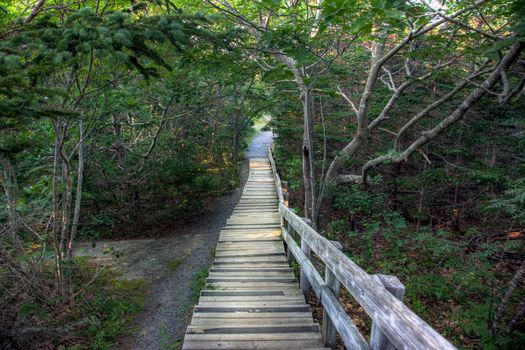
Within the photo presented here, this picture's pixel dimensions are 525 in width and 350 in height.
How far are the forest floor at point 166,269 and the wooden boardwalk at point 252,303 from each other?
1.03 m

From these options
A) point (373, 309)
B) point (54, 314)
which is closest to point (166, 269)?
point (54, 314)

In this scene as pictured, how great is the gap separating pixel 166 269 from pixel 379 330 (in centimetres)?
676

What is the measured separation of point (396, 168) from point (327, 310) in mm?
9665

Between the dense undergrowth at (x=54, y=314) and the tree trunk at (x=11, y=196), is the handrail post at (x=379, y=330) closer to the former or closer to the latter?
the dense undergrowth at (x=54, y=314)

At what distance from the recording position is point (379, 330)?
6.66ft

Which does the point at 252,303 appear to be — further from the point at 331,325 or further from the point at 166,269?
the point at 166,269

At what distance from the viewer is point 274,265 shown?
18.7 feet

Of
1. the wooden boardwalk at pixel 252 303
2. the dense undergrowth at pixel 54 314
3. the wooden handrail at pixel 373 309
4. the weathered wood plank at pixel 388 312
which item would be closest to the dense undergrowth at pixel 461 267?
the wooden boardwalk at pixel 252 303

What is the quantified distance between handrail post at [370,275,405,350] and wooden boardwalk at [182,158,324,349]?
46.7 inches

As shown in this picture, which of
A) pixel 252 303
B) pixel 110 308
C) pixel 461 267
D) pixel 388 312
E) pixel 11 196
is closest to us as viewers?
pixel 388 312

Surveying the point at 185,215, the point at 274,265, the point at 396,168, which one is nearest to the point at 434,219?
the point at 396,168

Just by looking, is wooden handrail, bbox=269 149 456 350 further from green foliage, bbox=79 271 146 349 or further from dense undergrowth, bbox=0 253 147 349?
dense undergrowth, bbox=0 253 147 349

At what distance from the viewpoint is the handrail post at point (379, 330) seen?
203 centimetres

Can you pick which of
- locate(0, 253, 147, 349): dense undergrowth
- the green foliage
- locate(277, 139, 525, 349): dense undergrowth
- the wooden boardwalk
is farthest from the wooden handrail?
locate(0, 253, 147, 349): dense undergrowth
